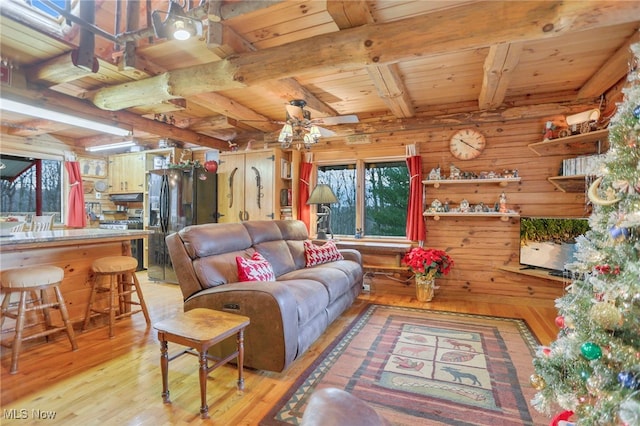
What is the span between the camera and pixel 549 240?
366 centimetres

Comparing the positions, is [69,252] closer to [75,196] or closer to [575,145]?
[75,196]

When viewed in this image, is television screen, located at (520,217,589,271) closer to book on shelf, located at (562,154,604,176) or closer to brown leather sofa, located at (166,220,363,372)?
book on shelf, located at (562,154,604,176)

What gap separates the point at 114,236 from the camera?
3088 mm

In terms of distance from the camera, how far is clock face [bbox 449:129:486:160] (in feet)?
13.3

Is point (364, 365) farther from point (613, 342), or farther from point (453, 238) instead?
point (453, 238)

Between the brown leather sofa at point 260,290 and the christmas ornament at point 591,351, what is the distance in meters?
1.60

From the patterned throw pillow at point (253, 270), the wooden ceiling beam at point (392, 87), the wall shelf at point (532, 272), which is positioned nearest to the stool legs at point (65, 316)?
the patterned throw pillow at point (253, 270)

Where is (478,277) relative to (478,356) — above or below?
above

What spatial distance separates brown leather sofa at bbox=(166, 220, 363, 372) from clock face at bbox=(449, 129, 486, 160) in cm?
226

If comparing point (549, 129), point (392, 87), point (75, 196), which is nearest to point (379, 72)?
point (392, 87)

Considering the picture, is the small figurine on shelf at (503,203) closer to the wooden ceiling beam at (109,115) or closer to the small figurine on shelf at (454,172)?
the small figurine on shelf at (454,172)

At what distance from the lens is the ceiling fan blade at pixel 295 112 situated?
328 cm

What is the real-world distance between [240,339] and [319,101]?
3.02 m

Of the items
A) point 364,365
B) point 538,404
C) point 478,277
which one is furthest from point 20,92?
point 478,277
